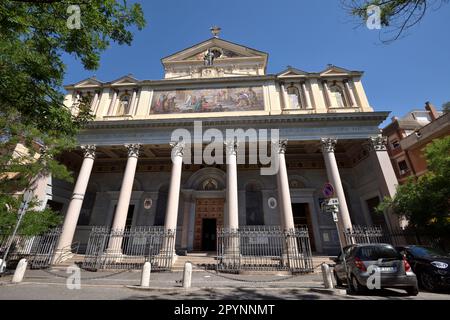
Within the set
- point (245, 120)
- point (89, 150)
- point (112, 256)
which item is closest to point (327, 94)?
point (245, 120)

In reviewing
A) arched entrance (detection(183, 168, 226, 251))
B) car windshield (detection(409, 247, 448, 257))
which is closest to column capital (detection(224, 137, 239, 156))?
arched entrance (detection(183, 168, 226, 251))

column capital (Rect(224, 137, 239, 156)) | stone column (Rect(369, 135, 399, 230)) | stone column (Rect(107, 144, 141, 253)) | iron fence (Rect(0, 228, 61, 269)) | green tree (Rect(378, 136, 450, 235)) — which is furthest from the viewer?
column capital (Rect(224, 137, 239, 156))

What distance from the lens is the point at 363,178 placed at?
17.5 meters

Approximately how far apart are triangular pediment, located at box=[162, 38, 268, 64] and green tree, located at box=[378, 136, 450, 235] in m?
15.5

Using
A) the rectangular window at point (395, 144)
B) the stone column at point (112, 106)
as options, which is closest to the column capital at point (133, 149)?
the stone column at point (112, 106)

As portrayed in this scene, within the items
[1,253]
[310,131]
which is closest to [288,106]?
[310,131]

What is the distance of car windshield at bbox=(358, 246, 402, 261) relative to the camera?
653 centimetres

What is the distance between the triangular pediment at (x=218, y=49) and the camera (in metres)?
21.3

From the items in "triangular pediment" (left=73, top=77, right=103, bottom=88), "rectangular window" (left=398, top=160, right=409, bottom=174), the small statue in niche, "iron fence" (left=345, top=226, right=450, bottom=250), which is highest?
the small statue in niche

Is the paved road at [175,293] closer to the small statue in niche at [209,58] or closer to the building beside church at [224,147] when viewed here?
the building beside church at [224,147]

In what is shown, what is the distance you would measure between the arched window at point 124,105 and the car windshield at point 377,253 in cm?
1881

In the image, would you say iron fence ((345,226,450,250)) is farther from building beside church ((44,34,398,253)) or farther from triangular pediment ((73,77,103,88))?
triangular pediment ((73,77,103,88))

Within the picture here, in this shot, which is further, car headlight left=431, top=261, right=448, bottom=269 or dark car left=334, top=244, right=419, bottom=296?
car headlight left=431, top=261, right=448, bottom=269

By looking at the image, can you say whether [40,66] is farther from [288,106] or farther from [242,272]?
[288,106]
